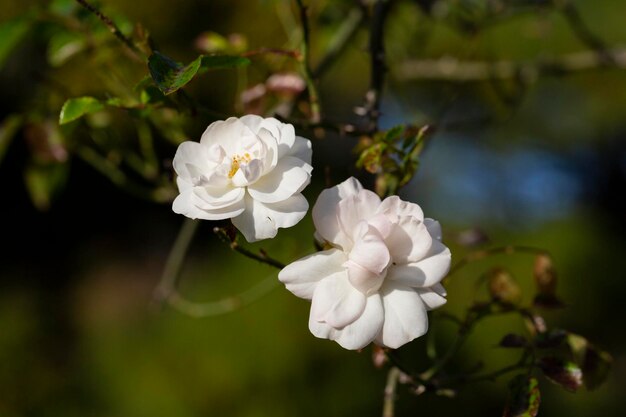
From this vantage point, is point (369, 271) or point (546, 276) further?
point (546, 276)

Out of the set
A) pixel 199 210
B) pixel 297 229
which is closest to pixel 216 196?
pixel 199 210

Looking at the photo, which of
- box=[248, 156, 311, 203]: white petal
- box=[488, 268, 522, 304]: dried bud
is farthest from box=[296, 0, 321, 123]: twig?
box=[488, 268, 522, 304]: dried bud

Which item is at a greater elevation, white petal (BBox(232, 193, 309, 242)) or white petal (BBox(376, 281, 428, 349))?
white petal (BBox(232, 193, 309, 242))

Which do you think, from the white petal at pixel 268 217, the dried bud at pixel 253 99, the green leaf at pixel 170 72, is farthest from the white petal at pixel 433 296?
the dried bud at pixel 253 99

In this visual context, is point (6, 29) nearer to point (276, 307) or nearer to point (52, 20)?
point (52, 20)

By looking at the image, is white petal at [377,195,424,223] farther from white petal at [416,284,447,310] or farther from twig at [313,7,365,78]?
twig at [313,7,365,78]

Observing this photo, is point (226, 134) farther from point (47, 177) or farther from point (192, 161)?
point (47, 177)

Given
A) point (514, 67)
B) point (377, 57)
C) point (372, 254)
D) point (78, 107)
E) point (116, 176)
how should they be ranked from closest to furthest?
point (372, 254) < point (78, 107) < point (377, 57) < point (116, 176) < point (514, 67)
